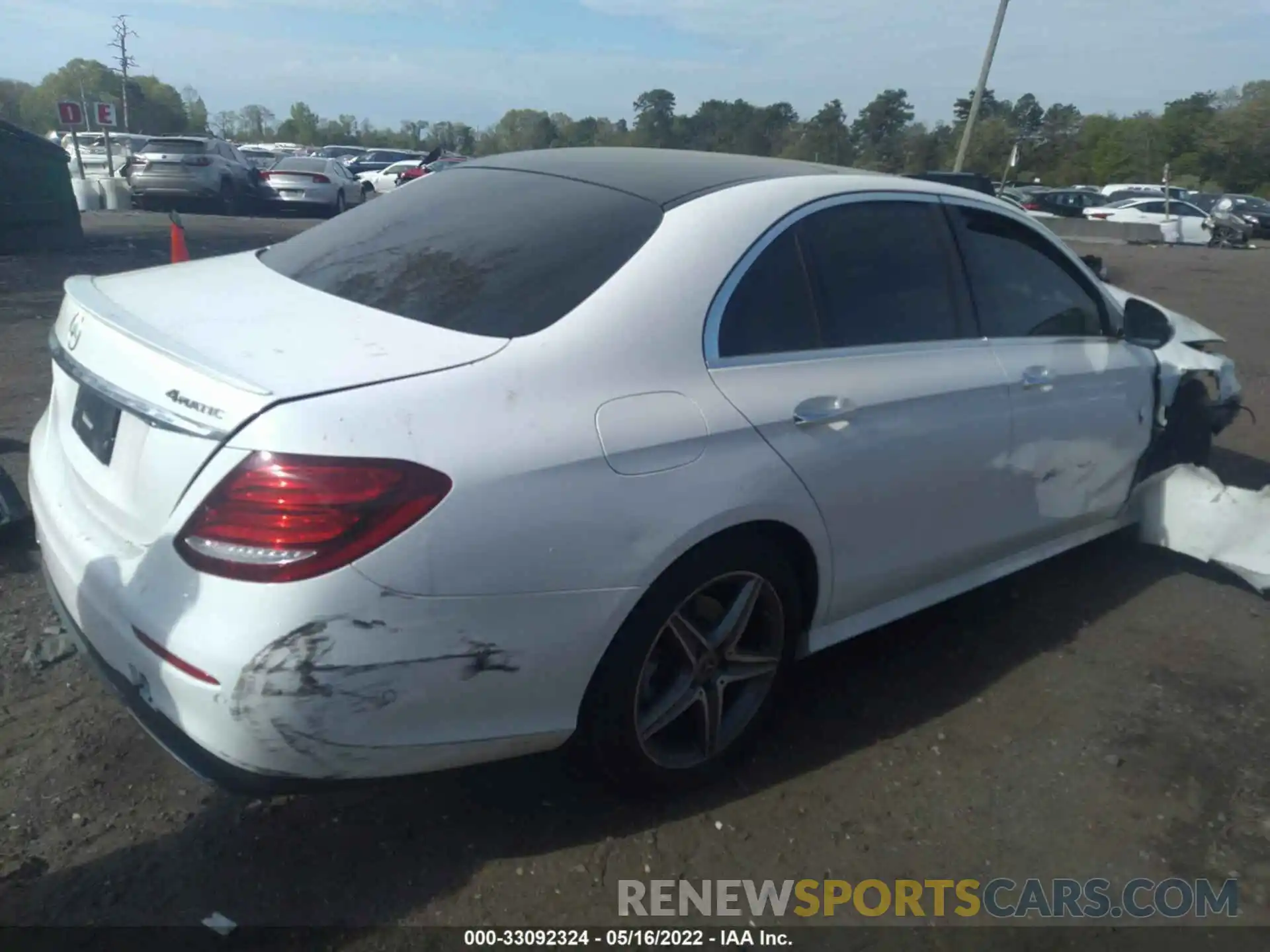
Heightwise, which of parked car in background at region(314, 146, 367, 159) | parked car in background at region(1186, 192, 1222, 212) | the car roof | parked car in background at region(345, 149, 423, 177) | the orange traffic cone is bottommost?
parked car in background at region(314, 146, 367, 159)

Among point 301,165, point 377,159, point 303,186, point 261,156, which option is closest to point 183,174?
point 303,186

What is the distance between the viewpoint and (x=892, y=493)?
3264 millimetres

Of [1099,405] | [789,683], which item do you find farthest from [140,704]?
[1099,405]

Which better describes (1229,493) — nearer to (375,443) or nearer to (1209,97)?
(375,443)

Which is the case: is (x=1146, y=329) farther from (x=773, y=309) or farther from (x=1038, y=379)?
(x=773, y=309)

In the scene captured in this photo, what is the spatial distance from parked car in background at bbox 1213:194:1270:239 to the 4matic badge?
→ 31859 mm

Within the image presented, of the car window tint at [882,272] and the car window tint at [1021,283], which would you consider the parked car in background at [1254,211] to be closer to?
the car window tint at [1021,283]

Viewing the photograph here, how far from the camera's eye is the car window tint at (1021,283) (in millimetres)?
3791

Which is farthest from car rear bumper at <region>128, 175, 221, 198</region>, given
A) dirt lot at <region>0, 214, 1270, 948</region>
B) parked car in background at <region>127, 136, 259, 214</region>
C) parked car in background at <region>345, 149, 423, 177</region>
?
dirt lot at <region>0, 214, 1270, 948</region>

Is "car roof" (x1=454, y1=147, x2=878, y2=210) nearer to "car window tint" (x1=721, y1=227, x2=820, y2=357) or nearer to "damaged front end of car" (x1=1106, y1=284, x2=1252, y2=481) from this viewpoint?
"car window tint" (x1=721, y1=227, x2=820, y2=357)

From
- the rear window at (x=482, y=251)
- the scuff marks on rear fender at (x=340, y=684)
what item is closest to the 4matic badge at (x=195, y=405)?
the scuff marks on rear fender at (x=340, y=684)

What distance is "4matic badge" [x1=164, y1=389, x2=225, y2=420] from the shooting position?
226 centimetres

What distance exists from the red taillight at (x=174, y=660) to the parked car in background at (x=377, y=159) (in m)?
34.0

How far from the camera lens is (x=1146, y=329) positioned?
171 inches
